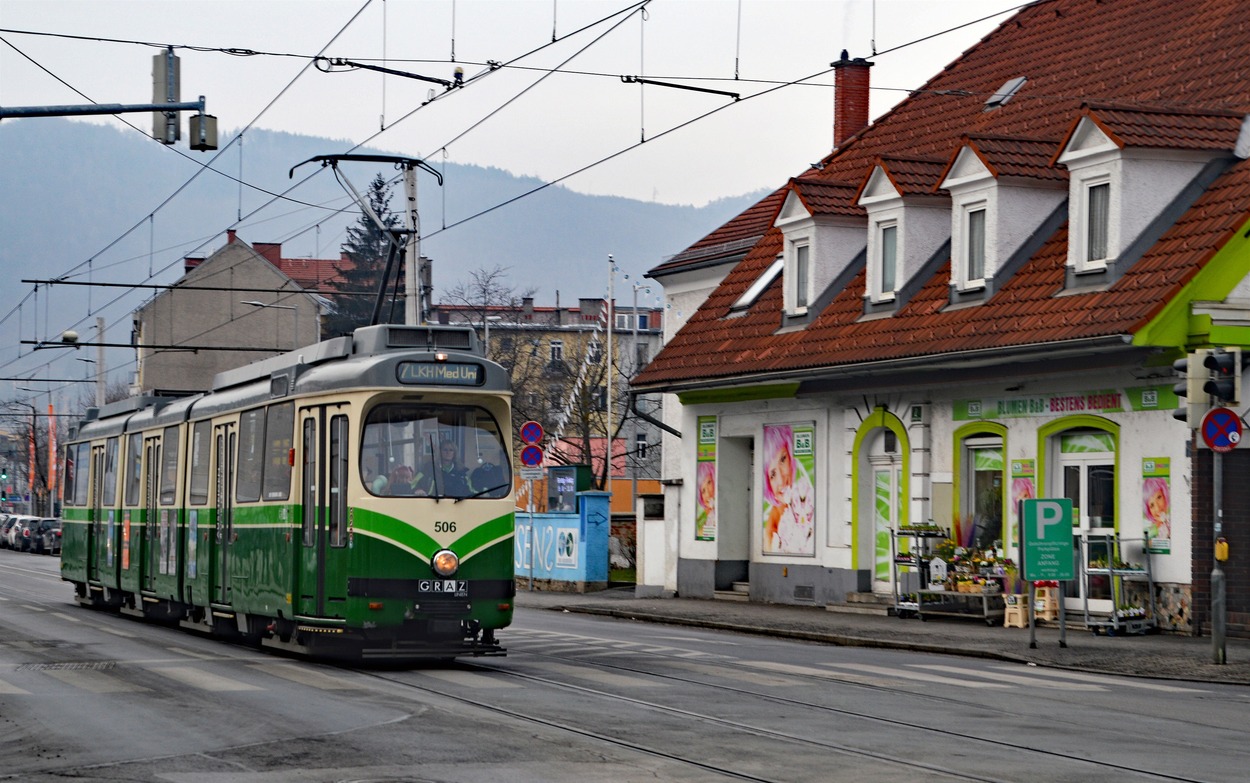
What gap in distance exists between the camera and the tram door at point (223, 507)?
22.4 metres

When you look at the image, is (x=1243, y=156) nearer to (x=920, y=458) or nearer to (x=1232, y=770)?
(x=920, y=458)

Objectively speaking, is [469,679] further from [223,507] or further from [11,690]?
[223,507]

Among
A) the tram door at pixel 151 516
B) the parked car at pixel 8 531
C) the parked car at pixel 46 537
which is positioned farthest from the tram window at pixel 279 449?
the parked car at pixel 8 531

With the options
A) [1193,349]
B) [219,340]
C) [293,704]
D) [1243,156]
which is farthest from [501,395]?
[219,340]

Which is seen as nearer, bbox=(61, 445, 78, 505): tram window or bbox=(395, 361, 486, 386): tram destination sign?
bbox=(395, 361, 486, 386): tram destination sign

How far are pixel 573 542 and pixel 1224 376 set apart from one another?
20953mm

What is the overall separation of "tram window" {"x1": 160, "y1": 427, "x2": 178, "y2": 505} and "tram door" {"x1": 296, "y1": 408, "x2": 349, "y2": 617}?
22.4 ft

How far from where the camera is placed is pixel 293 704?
14750 millimetres

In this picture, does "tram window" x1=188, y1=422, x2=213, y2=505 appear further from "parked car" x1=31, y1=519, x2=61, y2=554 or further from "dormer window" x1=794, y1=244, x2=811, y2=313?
"parked car" x1=31, y1=519, x2=61, y2=554

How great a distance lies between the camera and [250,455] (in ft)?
71.1

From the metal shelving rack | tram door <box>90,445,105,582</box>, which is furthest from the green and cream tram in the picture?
tram door <box>90,445,105,582</box>

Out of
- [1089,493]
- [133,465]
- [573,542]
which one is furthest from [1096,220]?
[573,542]

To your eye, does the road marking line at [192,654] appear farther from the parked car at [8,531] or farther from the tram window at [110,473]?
the parked car at [8,531]

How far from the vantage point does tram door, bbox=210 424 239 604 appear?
22422 mm
